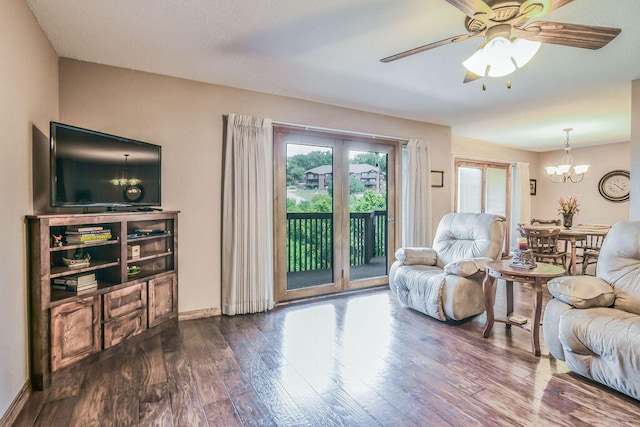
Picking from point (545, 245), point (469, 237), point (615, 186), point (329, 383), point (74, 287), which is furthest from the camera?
point (615, 186)

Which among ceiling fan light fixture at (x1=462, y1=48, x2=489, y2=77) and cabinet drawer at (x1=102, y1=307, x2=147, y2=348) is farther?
cabinet drawer at (x1=102, y1=307, x2=147, y2=348)

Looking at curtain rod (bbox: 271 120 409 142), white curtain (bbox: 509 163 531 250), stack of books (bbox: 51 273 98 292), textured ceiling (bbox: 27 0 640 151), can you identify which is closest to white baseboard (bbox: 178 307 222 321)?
stack of books (bbox: 51 273 98 292)

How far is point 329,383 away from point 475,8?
7.42 feet

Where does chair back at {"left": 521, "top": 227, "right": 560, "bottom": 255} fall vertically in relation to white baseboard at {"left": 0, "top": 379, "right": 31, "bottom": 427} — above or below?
above

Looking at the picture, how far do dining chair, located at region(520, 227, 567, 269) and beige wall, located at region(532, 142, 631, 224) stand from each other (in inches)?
115

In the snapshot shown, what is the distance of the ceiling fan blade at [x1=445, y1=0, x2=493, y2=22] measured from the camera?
149cm

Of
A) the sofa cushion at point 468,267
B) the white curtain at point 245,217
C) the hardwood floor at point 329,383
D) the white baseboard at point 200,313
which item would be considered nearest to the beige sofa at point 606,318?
the hardwood floor at point 329,383

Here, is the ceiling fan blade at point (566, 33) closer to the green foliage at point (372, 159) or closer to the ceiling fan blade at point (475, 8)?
the ceiling fan blade at point (475, 8)

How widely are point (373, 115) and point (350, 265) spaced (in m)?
2.09

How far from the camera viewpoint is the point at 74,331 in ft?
7.05

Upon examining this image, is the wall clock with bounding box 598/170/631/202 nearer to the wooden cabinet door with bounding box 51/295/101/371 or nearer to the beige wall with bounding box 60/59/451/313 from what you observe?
the beige wall with bounding box 60/59/451/313

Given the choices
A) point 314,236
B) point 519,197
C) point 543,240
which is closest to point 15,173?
point 314,236

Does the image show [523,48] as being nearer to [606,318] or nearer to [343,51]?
[343,51]

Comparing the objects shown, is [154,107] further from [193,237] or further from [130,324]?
[130,324]
